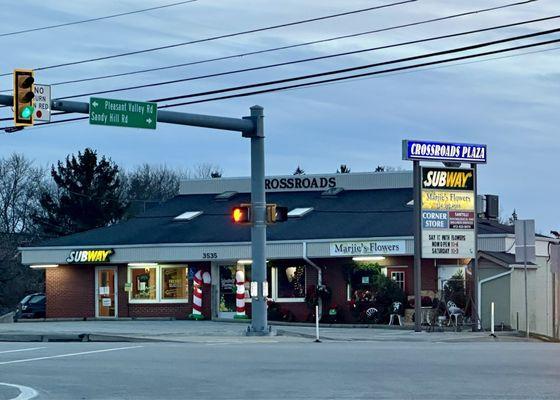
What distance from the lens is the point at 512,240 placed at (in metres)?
43.9

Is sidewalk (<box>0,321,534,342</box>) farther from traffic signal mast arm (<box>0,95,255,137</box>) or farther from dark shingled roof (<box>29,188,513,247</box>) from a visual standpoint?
dark shingled roof (<box>29,188,513,247</box>)

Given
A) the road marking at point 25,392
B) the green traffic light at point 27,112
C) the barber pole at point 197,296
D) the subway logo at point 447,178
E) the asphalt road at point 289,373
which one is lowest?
the road marking at point 25,392

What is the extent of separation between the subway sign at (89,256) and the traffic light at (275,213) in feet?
58.4

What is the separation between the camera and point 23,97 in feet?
86.5

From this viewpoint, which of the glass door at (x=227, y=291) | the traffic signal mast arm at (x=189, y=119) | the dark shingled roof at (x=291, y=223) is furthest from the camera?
the glass door at (x=227, y=291)

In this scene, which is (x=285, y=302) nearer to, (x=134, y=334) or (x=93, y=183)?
(x=134, y=334)

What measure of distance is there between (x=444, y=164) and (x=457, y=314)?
5.19 meters

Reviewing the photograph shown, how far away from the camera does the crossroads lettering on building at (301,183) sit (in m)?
51.0

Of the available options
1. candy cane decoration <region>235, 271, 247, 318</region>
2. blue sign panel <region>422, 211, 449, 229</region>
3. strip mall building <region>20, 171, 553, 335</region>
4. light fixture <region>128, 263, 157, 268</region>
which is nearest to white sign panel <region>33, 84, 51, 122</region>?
blue sign panel <region>422, 211, 449, 229</region>

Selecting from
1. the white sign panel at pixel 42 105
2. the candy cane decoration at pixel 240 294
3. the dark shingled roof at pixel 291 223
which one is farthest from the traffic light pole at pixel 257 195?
the candy cane decoration at pixel 240 294

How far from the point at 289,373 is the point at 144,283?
104 ft

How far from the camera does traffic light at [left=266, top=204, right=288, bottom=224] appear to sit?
32.3m

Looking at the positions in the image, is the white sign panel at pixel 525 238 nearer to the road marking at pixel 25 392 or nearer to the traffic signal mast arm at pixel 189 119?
the traffic signal mast arm at pixel 189 119

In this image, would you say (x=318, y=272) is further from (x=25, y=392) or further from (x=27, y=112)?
(x=25, y=392)
